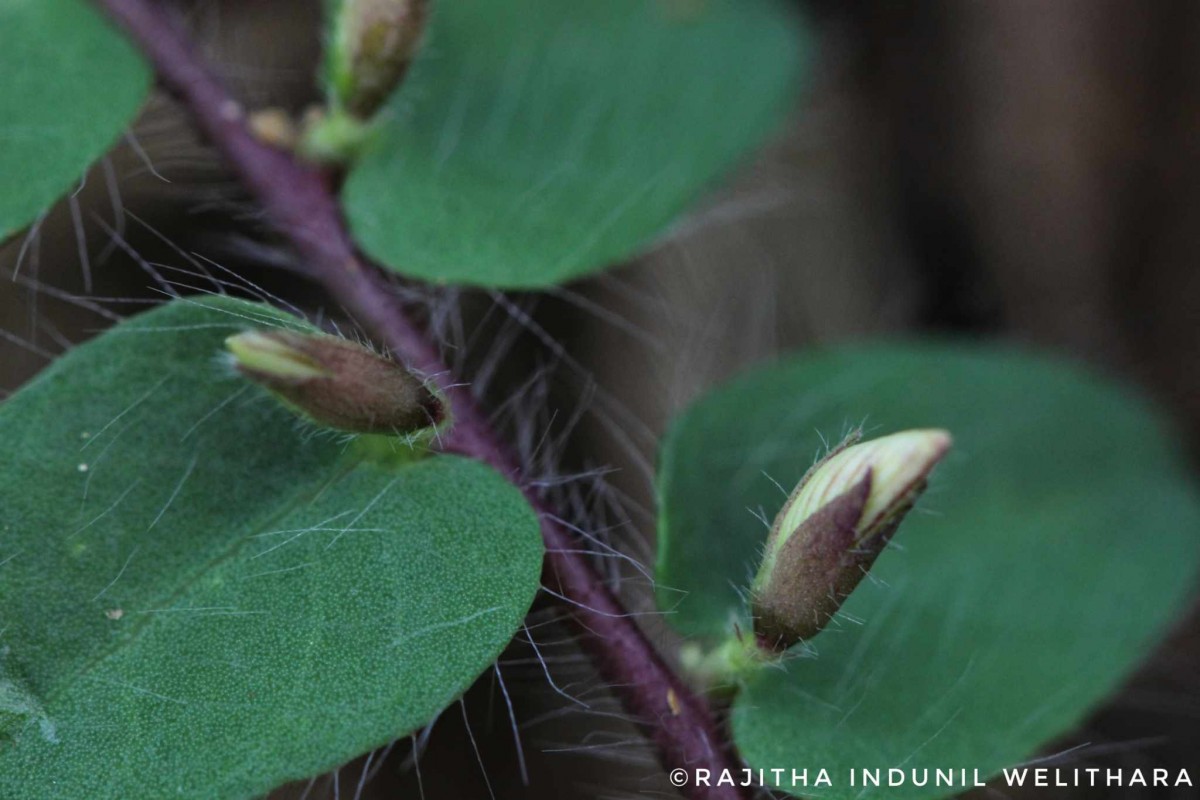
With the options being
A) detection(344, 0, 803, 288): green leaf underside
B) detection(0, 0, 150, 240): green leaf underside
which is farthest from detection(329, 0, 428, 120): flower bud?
detection(0, 0, 150, 240): green leaf underside

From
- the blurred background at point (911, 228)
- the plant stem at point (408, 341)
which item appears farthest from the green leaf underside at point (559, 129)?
the blurred background at point (911, 228)

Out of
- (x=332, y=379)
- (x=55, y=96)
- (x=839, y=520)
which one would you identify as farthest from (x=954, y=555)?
(x=55, y=96)

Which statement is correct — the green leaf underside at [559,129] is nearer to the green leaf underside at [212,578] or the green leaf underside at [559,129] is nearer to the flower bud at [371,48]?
the flower bud at [371,48]

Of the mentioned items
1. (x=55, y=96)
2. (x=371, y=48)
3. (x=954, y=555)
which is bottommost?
(x=954, y=555)

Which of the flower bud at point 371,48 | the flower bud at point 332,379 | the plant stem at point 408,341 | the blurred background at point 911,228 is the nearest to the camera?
→ the flower bud at point 332,379

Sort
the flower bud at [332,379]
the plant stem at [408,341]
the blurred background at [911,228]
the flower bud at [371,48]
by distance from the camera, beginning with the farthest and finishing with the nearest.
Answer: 1. the blurred background at [911,228]
2. the flower bud at [371,48]
3. the plant stem at [408,341]
4. the flower bud at [332,379]

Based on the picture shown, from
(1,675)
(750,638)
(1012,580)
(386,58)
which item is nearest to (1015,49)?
(1012,580)

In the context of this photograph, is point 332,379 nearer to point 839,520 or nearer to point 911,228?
point 839,520
